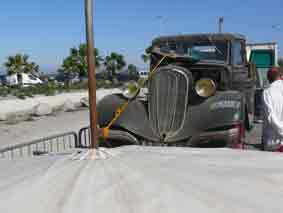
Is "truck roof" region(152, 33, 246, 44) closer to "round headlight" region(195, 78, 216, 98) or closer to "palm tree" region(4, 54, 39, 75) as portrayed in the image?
"round headlight" region(195, 78, 216, 98)

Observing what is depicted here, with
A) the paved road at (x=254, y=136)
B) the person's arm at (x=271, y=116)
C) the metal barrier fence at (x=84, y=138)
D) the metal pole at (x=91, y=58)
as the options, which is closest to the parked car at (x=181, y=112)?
the paved road at (x=254, y=136)

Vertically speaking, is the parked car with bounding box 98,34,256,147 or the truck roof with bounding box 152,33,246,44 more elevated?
the truck roof with bounding box 152,33,246,44

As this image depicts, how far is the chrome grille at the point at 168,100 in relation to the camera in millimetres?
5754

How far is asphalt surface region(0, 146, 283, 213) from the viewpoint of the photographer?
1.66 m

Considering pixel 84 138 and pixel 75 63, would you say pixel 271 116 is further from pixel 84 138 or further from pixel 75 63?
pixel 75 63

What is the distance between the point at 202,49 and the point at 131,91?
84.8 inches

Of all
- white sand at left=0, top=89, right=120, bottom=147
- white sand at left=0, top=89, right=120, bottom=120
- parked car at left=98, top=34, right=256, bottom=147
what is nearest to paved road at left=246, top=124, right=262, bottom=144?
parked car at left=98, top=34, right=256, bottom=147

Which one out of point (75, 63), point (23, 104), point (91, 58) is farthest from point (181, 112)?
point (75, 63)

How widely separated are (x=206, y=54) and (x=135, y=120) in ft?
7.97

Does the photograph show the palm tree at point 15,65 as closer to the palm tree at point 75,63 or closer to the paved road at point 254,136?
the palm tree at point 75,63

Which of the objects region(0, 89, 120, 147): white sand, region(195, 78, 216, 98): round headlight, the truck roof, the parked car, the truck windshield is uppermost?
the truck roof

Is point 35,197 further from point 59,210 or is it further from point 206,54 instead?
point 206,54

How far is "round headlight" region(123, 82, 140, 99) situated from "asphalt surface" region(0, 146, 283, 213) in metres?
3.84

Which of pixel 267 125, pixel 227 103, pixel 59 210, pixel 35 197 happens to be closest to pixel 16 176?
pixel 35 197
